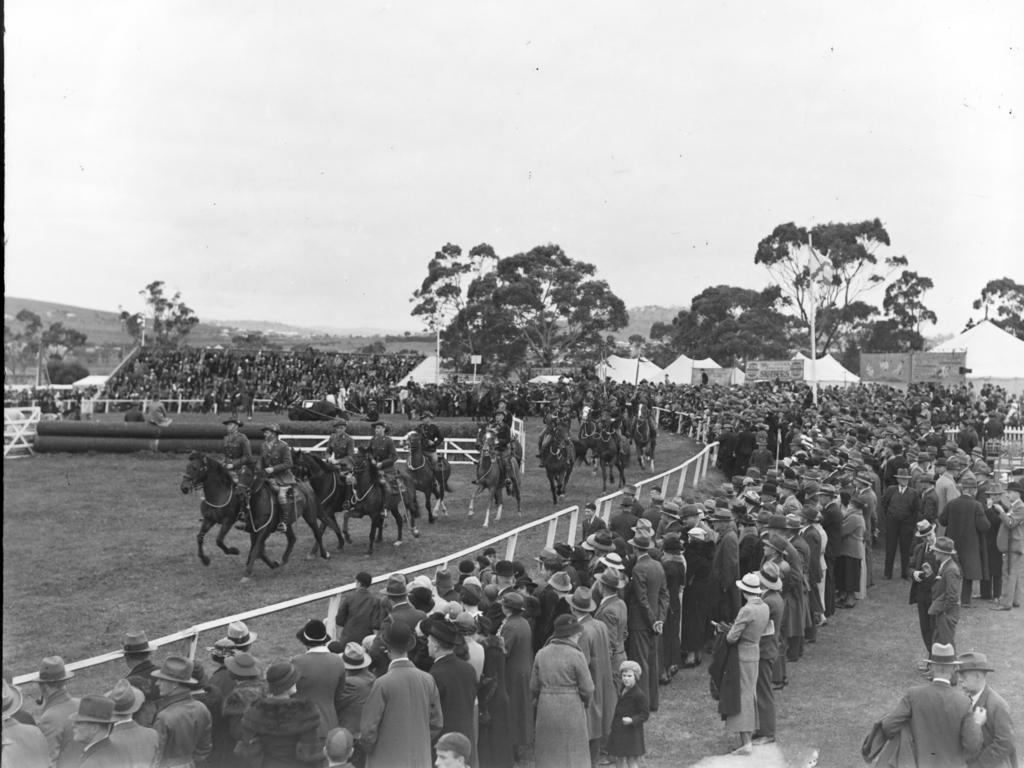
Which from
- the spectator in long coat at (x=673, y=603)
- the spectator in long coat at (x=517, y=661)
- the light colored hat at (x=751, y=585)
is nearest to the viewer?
the spectator in long coat at (x=517, y=661)

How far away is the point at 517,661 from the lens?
22.6 ft

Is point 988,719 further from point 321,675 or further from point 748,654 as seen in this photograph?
point 321,675

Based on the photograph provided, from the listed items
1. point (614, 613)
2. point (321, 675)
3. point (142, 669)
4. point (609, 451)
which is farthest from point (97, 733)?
point (609, 451)

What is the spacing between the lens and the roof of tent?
40.7m

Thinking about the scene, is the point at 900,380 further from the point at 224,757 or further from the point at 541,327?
the point at 224,757

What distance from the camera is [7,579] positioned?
13.0 metres

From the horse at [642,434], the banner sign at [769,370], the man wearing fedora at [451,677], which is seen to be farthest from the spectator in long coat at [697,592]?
the banner sign at [769,370]

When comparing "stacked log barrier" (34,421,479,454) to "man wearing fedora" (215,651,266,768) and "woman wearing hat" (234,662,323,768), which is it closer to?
"man wearing fedora" (215,651,266,768)

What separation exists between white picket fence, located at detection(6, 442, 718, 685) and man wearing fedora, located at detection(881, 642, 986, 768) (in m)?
3.93

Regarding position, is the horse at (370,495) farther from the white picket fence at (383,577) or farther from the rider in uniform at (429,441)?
the rider in uniform at (429,441)

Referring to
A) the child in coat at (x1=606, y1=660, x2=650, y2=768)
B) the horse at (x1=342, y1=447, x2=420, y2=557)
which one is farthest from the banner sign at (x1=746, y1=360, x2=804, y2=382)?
the child in coat at (x1=606, y1=660, x2=650, y2=768)

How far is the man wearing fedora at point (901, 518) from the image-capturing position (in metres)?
13.4

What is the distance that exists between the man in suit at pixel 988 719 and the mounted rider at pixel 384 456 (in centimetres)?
1049

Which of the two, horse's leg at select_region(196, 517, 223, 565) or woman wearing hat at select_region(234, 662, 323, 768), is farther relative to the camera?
horse's leg at select_region(196, 517, 223, 565)
